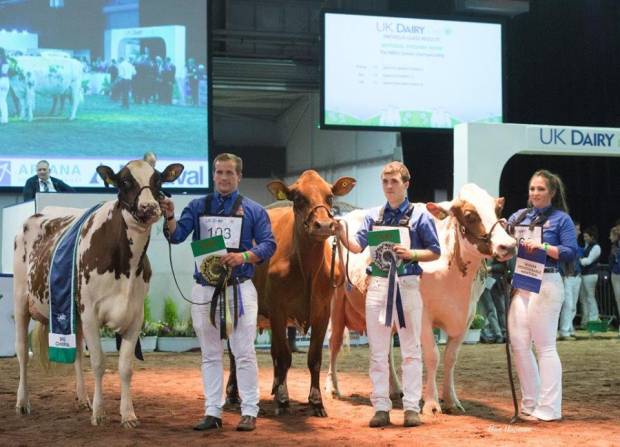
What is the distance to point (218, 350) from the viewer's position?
6.45 metres

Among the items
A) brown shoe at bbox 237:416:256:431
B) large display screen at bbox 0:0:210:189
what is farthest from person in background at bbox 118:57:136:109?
brown shoe at bbox 237:416:256:431

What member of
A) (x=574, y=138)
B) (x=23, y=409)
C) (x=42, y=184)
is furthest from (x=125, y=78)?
(x=23, y=409)

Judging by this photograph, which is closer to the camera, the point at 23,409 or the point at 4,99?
the point at 23,409

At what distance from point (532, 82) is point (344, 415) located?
14.1 metres

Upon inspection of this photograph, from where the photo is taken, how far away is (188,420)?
6930 mm

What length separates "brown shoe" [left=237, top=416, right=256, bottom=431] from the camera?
6.39 m

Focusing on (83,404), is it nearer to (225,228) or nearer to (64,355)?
(64,355)

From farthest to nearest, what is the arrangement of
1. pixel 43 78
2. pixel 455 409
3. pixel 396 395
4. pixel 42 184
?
pixel 43 78 < pixel 42 184 < pixel 396 395 < pixel 455 409

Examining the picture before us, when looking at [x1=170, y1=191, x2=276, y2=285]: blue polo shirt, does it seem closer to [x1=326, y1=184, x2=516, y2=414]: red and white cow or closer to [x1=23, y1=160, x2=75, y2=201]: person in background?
[x1=326, y1=184, x2=516, y2=414]: red and white cow

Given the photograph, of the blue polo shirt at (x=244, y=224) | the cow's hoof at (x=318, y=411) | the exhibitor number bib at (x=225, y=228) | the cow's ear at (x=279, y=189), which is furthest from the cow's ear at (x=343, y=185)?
the cow's hoof at (x=318, y=411)

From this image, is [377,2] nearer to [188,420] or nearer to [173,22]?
[173,22]

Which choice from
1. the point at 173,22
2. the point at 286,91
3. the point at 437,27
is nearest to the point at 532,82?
the point at 437,27

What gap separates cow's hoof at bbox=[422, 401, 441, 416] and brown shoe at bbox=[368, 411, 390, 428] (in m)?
0.58

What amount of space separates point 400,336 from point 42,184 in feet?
25.5
